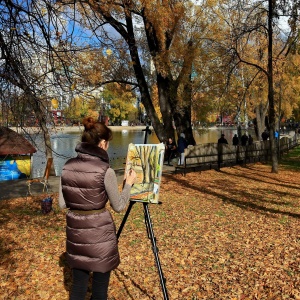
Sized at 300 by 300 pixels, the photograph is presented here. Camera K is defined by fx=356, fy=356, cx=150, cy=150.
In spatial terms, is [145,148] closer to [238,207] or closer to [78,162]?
[78,162]

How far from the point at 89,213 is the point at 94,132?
66 cm

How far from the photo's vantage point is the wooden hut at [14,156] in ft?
47.1

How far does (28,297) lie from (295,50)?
12.2 metres

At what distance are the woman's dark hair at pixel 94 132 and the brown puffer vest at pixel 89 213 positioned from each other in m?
0.08

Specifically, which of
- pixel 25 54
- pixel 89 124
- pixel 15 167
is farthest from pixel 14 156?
pixel 89 124

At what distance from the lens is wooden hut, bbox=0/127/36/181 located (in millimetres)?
14346

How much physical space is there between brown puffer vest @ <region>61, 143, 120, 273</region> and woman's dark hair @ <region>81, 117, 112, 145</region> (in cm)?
8

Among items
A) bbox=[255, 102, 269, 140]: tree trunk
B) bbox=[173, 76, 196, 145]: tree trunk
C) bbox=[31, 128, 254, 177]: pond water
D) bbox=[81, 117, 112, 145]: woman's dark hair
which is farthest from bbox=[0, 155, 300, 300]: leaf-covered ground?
bbox=[255, 102, 269, 140]: tree trunk

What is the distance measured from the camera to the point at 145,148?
3988 millimetres

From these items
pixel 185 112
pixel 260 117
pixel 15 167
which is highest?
pixel 260 117

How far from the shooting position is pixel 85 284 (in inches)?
117

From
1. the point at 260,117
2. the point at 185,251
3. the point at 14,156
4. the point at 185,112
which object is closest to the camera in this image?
the point at 185,251

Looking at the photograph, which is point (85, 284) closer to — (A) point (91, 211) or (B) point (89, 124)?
(A) point (91, 211)

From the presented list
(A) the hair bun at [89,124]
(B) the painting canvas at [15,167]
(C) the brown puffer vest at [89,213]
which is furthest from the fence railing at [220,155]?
(C) the brown puffer vest at [89,213]
